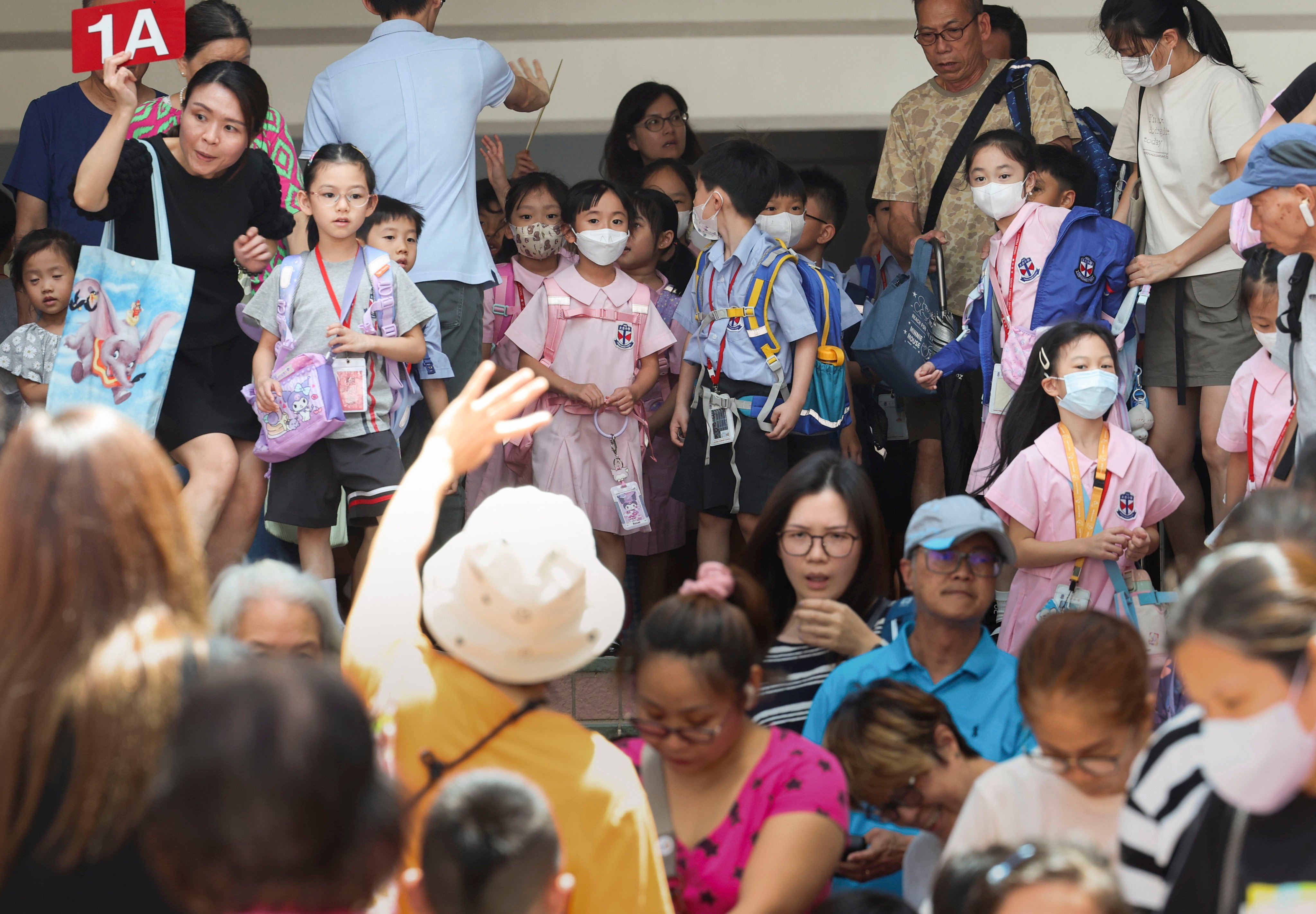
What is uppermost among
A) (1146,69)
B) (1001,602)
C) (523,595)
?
(1146,69)

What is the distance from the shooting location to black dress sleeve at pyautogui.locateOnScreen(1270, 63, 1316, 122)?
4.21 metres

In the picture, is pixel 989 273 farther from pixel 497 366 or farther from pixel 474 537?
pixel 474 537

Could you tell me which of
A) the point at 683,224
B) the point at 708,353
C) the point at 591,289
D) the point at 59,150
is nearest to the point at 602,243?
the point at 591,289

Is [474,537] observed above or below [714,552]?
above

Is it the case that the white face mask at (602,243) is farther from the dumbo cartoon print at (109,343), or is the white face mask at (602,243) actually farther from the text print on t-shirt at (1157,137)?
the text print on t-shirt at (1157,137)

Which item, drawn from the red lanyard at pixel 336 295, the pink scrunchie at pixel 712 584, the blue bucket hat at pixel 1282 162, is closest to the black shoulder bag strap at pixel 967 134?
the blue bucket hat at pixel 1282 162

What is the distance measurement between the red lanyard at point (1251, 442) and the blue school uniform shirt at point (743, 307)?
5.07 ft

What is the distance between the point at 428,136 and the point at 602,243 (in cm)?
80

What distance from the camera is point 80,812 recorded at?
1.53 m

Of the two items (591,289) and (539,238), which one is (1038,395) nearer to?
(591,289)

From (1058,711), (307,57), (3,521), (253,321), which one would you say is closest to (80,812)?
(3,521)

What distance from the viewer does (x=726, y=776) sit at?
252 centimetres

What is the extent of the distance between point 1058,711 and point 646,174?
450 cm

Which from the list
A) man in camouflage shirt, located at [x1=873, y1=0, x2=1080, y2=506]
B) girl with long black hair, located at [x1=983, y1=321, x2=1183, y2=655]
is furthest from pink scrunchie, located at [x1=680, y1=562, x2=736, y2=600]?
man in camouflage shirt, located at [x1=873, y1=0, x2=1080, y2=506]
